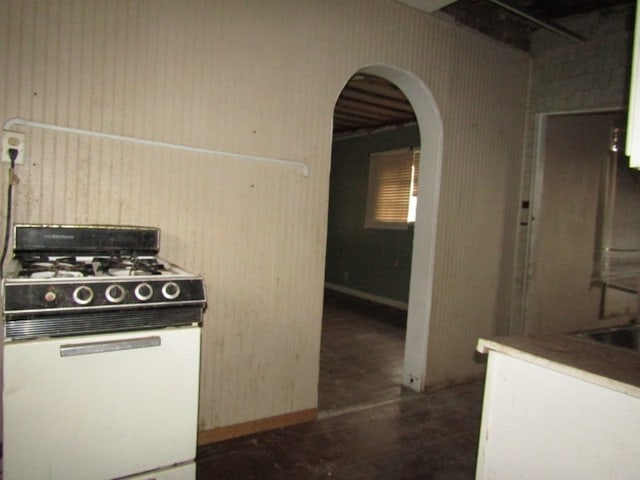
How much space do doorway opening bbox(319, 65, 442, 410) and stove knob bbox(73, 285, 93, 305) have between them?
1.91 meters

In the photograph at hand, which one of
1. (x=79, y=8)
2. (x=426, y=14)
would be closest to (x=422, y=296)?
(x=426, y=14)

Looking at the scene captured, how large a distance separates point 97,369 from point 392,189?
18.3ft

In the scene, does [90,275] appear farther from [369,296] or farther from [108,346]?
[369,296]

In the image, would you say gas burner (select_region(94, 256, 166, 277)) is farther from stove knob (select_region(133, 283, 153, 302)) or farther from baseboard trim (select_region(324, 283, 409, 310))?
baseboard trim (select_region(324, 283, 409, 310))

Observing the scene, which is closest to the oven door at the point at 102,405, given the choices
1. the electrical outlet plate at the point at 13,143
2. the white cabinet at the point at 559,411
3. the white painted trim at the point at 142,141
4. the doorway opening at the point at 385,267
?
the electrical outlet plate at the point at 13,143

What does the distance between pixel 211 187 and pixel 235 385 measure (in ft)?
3.65

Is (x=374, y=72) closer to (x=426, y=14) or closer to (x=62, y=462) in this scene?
(x=426, y=14)

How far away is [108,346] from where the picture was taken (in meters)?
1.42

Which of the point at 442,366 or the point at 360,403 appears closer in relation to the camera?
the point at 360,403

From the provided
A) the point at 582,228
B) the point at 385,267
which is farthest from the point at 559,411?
the point at 385,267

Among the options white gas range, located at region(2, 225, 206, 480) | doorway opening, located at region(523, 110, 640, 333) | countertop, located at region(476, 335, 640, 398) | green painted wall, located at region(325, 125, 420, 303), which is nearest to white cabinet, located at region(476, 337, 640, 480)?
countertop, located at region(476, 335, 640, 398)

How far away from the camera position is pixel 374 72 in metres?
2.93

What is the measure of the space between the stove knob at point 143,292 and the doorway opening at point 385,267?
1770mm

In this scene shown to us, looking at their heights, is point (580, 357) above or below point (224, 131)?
below
